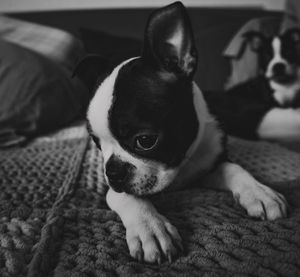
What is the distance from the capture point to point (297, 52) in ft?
7.32

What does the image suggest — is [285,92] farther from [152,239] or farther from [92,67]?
[152,239]

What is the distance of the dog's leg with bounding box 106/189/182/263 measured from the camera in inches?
23.1

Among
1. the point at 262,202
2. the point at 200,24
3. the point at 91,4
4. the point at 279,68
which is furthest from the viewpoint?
the point at 91,4

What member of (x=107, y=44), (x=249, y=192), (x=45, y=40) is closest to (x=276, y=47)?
(x=107, y=44)

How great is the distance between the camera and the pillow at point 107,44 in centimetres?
219

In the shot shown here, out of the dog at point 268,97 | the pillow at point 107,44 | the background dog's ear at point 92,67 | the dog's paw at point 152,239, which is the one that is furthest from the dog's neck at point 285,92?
the dog's paw at point 152,239

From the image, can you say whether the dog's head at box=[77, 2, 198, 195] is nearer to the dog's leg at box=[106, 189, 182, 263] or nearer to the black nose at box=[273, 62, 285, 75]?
the dog's leg at box=[106, 189, 182, 263]

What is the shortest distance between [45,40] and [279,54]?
144cm

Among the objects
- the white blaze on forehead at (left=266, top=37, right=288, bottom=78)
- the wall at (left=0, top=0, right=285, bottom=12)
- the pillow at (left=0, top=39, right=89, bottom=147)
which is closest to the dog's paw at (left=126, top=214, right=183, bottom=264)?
the pillow at (left=0, top=39, right=89, bottom=147)

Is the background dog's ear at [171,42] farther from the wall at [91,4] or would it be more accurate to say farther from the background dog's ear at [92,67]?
the wall at [91,4]

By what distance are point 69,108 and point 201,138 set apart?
33.7 inches

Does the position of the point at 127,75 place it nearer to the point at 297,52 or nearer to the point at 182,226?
the point at 182,226

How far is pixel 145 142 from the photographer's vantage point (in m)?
0.82

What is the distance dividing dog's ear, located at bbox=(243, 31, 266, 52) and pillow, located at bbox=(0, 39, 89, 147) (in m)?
1.18
